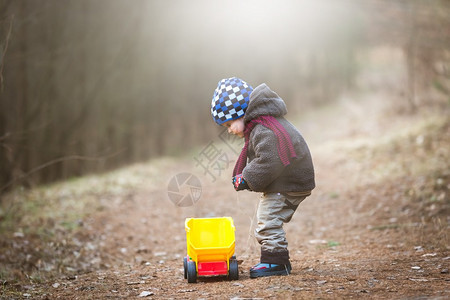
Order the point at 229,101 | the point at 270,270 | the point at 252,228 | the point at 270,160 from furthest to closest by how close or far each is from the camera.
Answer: the point at 252,228, the point at 229,101, the point at 270,270, the point at 270,160

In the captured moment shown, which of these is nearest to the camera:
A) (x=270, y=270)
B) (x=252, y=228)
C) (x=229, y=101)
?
(x=270, y=270)

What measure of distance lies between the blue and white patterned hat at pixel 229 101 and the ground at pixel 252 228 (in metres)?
0.98

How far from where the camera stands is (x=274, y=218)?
3895 mm

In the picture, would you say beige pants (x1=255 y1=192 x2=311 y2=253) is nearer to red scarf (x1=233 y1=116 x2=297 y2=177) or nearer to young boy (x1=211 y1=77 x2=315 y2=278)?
young boy (x1=211 y1=77 x2=315 y2=278)

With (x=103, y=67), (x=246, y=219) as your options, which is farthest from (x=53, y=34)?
(x=246, y=219)

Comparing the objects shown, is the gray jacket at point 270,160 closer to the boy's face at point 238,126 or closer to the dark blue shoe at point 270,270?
the boy's face at point 238,126

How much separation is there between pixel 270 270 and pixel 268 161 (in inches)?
36.0

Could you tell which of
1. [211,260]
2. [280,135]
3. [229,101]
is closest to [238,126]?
[229,101]

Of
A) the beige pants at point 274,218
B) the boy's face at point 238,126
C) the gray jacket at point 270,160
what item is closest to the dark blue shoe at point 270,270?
the beige pants at point 274,218

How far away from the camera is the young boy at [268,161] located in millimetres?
3793

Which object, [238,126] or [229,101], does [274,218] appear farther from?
[229,101]

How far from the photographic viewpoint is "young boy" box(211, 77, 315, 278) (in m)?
3.79

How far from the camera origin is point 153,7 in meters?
17.8

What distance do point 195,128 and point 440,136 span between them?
502 inches
